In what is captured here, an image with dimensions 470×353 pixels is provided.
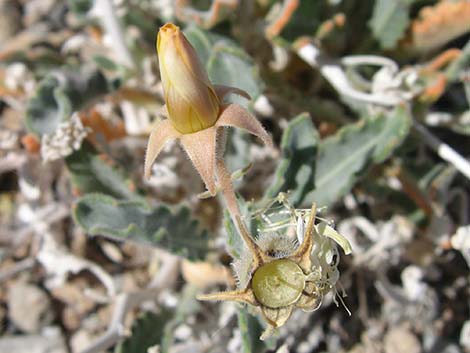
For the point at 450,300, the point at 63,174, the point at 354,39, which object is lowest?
the point at 450,300

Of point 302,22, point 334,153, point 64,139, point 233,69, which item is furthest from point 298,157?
point 64,139

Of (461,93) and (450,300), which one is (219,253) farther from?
(461,93)

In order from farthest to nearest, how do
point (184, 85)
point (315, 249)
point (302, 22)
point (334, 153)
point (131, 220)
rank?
point (302, 22), point (334, 153), point (131, 220), point (315, 249), point (184, 85)

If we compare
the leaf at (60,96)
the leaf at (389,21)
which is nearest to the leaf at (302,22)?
the leaf at (389,21)

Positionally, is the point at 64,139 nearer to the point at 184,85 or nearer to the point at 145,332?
the point at 145,332

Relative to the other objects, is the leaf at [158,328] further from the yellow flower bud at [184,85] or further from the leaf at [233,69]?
the yellow flower bud at [184,85]

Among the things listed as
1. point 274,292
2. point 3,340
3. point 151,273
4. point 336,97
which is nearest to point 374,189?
point 336,97
